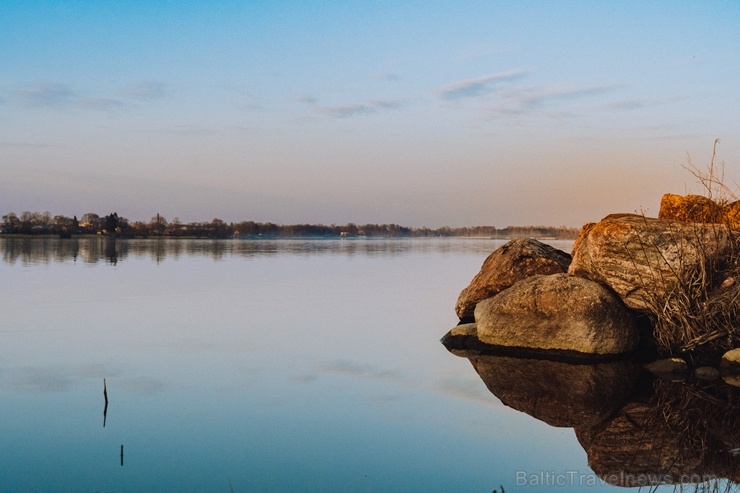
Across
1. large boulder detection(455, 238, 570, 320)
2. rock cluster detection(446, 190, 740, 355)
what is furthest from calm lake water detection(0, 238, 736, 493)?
rock cluster detection(446, 190, 740, 355)

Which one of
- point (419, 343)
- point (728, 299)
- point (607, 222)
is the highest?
point (607, 222)

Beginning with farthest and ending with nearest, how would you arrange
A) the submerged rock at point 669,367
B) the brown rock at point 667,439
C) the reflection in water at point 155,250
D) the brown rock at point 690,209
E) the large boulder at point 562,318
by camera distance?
the reflection in water at point 155,250 < the brown rock at point 690,209 < the large boulder at point 562,318 < the submerged rock at point 669,367 < the brown rock at point 667,439

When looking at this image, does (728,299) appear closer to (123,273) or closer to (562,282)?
(562,282)

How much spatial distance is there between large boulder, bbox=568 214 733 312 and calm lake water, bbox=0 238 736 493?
3644 millimetres

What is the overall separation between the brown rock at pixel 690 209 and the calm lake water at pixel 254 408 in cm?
593

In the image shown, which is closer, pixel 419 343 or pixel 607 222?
pixel 607 222

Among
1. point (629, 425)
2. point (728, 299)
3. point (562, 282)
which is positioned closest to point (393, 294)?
point (562, 282)

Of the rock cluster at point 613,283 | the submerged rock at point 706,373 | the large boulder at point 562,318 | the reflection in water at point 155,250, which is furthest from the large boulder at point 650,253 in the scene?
the reflection in water at point 155,250

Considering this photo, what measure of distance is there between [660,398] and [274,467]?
624cm

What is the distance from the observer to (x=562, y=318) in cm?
1380

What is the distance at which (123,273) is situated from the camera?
34406 mm

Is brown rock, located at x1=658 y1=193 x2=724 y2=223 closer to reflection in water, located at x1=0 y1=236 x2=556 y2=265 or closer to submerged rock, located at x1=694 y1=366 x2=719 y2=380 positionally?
submerged rock, located at x1=694 y1=366 x2=719 y2=380

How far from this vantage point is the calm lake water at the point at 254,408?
744 centimetres

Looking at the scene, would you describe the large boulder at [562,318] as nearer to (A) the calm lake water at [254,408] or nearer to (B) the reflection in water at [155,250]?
(A) the calm lake water at [254,408]
